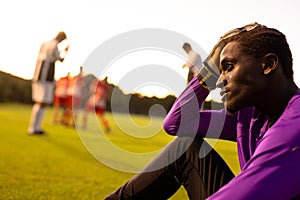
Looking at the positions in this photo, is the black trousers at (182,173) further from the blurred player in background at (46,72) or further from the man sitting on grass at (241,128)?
the blurred player in background at (46,72)

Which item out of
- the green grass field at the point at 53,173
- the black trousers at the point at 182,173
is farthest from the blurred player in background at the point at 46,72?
the black trousers at the point at 182,173

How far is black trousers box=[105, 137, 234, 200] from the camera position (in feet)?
8.28

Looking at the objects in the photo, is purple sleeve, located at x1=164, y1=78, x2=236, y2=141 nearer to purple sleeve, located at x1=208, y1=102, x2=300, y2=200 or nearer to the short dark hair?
the short dark hair

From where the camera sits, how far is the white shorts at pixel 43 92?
12875 mm

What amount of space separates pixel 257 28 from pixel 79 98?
2126 centimetres

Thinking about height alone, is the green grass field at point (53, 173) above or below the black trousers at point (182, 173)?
below

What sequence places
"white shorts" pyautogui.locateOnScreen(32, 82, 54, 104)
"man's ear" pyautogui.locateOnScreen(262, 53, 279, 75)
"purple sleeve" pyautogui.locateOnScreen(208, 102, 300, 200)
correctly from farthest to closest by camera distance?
"white shorts" pyautogui.locateOnScreen(32, 82, 54, 104)
"man's ear" pyautogui.locateOnScreen(262, 53, 279, 75)
"purple sleeve" pyautogui.locateOnScreen(208, 102, 300, 200)

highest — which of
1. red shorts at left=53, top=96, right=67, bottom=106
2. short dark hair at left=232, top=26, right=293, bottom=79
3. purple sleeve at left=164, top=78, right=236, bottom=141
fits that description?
short dark hair at left=232, top=26, right=293, bottom=79

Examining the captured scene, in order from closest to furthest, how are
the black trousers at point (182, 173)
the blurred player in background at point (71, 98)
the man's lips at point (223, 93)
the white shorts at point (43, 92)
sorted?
the man's lips at point (223, 93) < the black trousers at point (182, 173) < the white shorts at point (43, 92) < the blurred player in background at point (71, 98)

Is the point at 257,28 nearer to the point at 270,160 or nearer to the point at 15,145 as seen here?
the point at 270,160

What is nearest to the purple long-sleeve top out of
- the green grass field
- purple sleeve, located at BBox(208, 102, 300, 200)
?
purple sleeve, located at BBox(208, 102, 300, 200)

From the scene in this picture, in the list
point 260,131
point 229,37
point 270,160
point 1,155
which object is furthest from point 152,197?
point 1,155

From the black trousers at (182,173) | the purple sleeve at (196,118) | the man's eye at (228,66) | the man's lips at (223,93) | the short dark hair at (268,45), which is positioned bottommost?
the black trousers at (182,173)

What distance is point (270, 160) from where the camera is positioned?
5.29 ft
